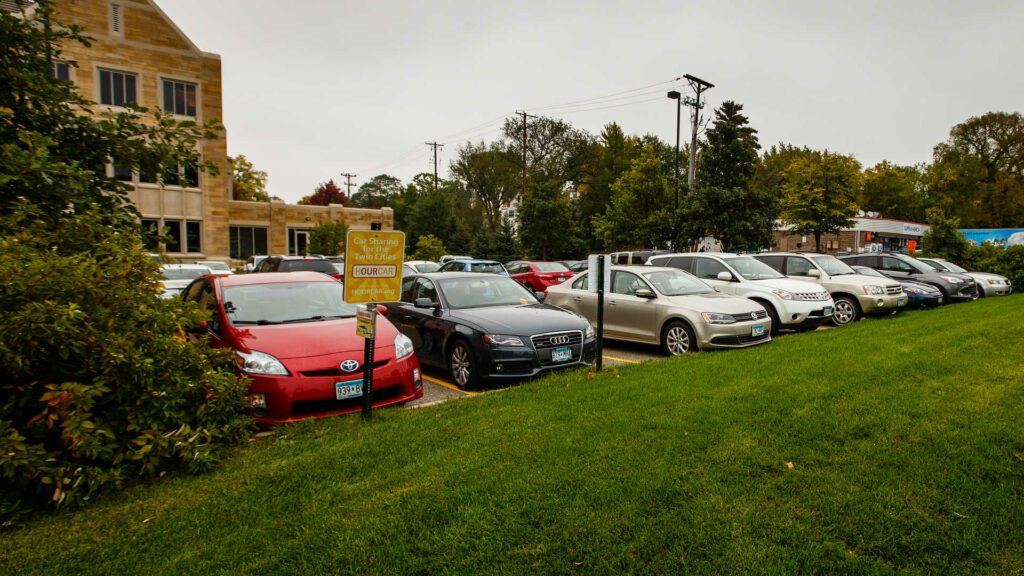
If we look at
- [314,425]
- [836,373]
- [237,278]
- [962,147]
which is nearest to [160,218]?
[237,278]

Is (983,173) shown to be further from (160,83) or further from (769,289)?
(160,83)

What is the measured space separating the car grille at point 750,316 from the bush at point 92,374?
7347mm

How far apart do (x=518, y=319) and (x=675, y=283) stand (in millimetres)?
3919

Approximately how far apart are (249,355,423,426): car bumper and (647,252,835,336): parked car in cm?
783

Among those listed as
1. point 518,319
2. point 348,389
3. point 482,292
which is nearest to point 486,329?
point 518,319

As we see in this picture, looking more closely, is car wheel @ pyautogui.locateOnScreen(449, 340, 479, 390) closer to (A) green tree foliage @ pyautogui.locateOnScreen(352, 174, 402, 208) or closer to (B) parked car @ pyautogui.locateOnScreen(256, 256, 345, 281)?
(B) parked car @ pyautogui.locateOnScreen(256, 256, 345, 281)

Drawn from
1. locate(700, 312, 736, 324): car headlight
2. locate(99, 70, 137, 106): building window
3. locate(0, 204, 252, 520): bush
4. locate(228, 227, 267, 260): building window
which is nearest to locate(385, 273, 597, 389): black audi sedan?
locate(700, 312, 736, 324): car headlight

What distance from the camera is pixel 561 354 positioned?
735cm

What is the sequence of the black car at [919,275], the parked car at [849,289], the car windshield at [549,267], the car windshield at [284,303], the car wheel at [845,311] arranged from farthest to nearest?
the car windshield at [549,267]
the black car at [919,275]
the car wheel at [845,311]
the parked car at [849,289]
the car windshield at [284,303]

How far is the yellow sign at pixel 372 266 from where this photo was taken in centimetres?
507

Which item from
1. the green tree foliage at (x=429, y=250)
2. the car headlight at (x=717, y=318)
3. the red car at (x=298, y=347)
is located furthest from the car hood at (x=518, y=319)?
the green tree foliage at (x=429, y=250)

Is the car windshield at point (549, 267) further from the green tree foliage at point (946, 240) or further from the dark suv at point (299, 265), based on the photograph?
the green tree foliage at point (946, 240)

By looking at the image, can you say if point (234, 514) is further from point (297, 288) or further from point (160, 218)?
point (160, 218)

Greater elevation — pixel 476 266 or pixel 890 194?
pixel 890 194
